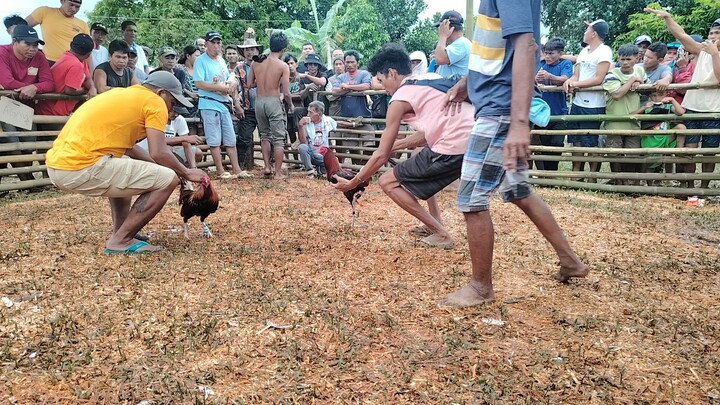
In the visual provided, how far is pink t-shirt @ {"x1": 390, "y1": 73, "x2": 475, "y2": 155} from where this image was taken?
396 centimetres

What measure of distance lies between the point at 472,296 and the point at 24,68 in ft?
21.2

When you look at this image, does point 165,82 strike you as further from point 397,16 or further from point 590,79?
point 397,16

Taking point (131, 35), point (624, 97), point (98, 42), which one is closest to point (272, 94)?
point (131, 35)

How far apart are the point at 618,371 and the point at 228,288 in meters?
2.39

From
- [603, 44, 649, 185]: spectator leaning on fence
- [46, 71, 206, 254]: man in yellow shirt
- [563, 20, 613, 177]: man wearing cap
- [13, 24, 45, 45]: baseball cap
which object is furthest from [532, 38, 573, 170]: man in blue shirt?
[13, 24, 45, 45]: baseball cap

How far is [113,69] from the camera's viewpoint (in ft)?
23.7

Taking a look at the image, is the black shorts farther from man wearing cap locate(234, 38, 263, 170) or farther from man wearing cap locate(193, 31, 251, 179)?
man wearing cap locate(234, 38, 263, 170)

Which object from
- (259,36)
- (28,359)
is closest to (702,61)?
(28,359)

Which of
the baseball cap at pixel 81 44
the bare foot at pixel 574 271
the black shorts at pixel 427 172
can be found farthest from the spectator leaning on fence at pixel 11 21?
the bare foot at pixel 574 271

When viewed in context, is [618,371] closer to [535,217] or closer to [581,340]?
[581,340]

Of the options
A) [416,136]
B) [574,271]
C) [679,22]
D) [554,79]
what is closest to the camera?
[574,271]

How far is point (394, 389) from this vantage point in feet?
7.94

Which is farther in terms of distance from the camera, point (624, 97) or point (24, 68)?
point (624, 97)

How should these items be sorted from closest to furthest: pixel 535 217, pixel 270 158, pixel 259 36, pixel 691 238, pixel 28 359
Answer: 1. pixel 28 359
2. pixel 535 217
3. pixel 691 238
4. pixel 270 158
5. pixel 259 36
